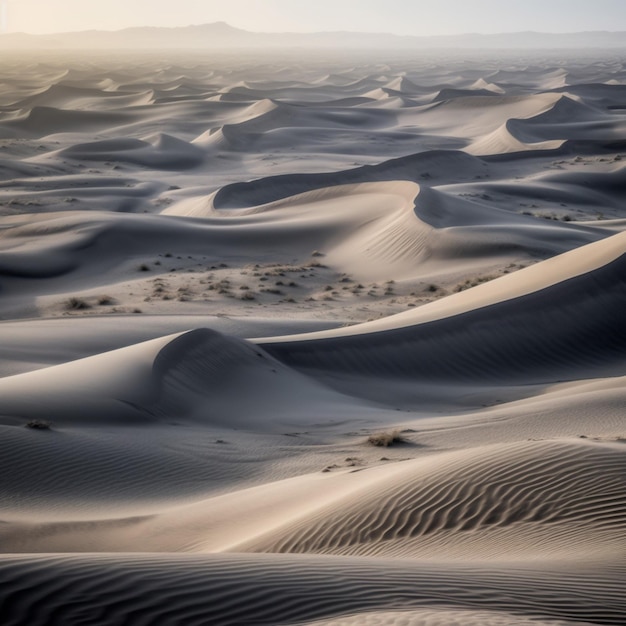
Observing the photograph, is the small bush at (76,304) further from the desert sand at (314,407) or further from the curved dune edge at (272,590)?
the curved dune edge at (272,590)

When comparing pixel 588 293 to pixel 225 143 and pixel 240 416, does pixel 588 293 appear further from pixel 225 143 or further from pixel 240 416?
pixel 225 143

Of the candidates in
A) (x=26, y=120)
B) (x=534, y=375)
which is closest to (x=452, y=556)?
(x=534, y=375)

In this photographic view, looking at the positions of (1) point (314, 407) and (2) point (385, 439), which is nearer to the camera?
(2) point (385, 439)

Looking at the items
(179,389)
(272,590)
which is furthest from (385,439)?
(272,590)

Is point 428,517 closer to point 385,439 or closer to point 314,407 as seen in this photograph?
point 385,439

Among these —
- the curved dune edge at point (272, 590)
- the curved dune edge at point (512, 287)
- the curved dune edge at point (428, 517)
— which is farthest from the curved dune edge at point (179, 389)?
the curved dune edge at point (272, 590)
